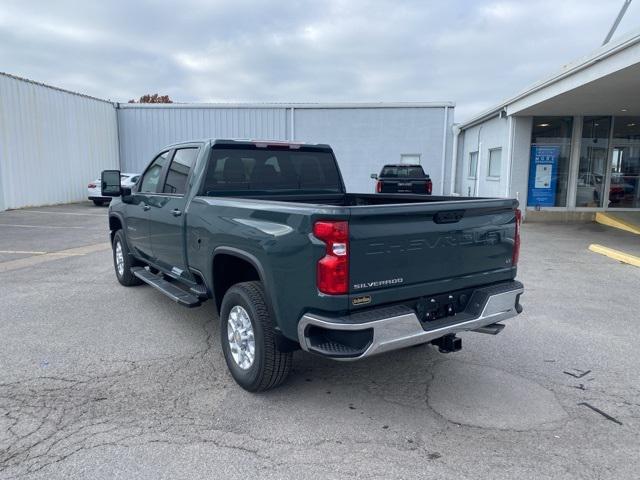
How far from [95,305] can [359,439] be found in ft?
14.1

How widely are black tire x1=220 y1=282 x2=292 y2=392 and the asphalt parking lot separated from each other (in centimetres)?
13

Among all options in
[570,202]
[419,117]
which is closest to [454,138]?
[419,117]

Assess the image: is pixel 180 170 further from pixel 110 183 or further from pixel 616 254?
pixel 616 254

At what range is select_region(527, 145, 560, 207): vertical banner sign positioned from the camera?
15.0m

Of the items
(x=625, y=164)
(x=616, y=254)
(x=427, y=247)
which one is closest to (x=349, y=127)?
(x=625, y=164)

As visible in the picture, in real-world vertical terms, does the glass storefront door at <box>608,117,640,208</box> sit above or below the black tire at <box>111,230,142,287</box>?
above

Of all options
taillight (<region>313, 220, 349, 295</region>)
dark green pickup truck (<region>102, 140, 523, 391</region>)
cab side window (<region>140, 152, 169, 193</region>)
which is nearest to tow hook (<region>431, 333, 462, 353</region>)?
dark green pickup truck (<region>102, 140, 523, 391</region>)

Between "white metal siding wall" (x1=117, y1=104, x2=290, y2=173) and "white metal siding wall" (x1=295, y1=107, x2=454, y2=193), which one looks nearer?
"white metal siding wall" (x1=295, y1=107, x2=454, y2=193)

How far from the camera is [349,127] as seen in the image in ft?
78.3

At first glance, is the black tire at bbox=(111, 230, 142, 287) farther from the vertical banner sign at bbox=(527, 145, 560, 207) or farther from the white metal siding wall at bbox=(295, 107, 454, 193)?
the white metal siding wall at bbox=(295, 107, 454, 193)

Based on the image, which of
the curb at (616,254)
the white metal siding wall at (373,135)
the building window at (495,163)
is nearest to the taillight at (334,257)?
the curb at (616,254)

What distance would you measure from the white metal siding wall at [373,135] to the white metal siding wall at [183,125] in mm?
1530

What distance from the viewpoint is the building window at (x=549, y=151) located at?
15.0 metres

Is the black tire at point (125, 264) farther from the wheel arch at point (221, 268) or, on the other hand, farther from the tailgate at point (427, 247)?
the tailgate at point (427, 247)
